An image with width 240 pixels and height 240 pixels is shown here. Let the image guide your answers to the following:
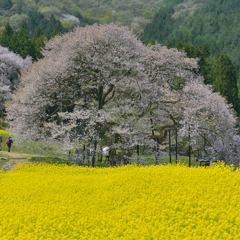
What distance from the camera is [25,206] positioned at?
2136 centimetres

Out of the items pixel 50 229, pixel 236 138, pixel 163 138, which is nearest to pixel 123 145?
pixel 163 138

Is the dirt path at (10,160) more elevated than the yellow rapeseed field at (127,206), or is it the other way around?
the dirt path at (10,160)

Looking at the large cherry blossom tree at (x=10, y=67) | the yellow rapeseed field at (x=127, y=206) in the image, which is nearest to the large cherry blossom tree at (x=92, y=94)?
the yellow rapeseed field at (x=127, y=206)

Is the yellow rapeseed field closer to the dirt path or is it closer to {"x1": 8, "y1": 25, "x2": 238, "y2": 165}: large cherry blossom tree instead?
the dirt path

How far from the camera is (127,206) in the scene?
69.1 feet

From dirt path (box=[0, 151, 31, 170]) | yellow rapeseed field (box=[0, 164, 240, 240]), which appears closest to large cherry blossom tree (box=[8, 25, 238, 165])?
dirt path (box=[0, 151, 31, 170])

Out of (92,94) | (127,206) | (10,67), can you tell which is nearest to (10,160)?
(92,94)

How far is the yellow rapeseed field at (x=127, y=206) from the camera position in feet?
57.1

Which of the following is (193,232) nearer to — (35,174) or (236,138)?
(35,174)

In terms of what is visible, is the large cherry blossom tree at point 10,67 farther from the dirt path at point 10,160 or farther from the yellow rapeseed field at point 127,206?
the yellow rapeseed field at point 127,206

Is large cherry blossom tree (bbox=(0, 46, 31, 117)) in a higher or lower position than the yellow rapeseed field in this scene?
higher

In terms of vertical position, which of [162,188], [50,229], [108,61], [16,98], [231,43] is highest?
[231,43]

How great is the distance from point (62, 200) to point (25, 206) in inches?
67.6

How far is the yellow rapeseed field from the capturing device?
17.4m
